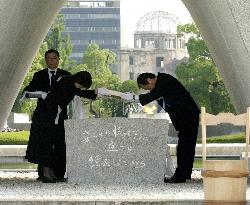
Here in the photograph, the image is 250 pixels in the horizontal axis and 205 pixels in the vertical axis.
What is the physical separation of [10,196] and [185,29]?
159 feet

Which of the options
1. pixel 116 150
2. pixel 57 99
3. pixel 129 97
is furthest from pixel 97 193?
pixel 57 99

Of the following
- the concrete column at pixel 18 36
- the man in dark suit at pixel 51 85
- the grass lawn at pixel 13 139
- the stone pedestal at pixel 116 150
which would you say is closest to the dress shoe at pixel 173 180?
the stone pedestal at pixel 116 150

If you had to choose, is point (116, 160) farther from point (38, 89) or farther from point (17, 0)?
point (17, 0)

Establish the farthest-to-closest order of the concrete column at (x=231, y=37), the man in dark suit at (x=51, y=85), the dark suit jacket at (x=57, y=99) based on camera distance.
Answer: the man in dark suit at (x=51, y=85) < the dark suit jacket at (x=57, y=99) < the concrete column at (x=231, y=37)

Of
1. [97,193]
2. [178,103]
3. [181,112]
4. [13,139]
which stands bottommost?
[97,193]

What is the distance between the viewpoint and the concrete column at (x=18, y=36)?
44.8 feet

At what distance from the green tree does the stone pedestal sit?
42.2 metres

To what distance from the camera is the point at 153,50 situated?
538 ft

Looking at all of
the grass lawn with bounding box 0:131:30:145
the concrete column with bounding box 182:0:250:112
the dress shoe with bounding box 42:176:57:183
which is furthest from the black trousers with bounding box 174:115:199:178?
the grass lawn with bounding box 0:131:30:145

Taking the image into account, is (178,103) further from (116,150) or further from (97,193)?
(97,193)

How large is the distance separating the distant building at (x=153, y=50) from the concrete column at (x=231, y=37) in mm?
135244

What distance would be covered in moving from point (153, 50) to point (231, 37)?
15065 centimetres

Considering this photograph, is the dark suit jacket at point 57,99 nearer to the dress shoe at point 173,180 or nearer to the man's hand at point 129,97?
the man's hand at point 129,97

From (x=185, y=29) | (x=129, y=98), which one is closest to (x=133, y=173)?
(x=129, y=98)
